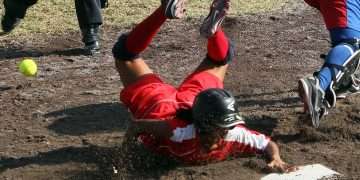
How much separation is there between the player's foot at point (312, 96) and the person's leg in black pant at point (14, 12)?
4.25 metres

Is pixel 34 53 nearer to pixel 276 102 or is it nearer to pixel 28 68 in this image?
pixel 28 68

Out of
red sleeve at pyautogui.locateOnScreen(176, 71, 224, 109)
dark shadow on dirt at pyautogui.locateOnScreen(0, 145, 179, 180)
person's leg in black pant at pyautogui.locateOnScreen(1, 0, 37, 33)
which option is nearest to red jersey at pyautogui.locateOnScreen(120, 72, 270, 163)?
red sleeve at pyautogui.locateOnScreen(176, 71, 224, 109)

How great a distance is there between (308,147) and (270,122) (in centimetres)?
58

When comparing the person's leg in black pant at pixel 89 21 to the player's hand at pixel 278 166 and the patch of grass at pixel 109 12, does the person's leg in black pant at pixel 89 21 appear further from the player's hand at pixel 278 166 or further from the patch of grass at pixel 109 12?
the player's hand at pixel 278 166

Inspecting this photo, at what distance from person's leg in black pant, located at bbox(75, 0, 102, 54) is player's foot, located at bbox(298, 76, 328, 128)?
138 inches

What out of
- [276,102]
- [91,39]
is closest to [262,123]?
[276,102]

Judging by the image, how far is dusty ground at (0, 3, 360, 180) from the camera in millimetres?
5195

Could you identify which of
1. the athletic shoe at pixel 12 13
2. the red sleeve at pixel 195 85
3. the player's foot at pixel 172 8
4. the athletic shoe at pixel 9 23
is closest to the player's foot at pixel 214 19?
the player's foot at pixel 172 8

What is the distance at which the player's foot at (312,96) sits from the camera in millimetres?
5039

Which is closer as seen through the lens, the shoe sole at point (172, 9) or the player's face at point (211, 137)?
the player's face at point (211, 137)

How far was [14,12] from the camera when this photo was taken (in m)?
8.55

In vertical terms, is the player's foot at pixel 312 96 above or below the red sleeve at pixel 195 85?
above

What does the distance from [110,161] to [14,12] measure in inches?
150

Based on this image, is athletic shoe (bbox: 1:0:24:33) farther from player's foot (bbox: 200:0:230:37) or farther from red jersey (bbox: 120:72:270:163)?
player's foot (bbox: 200:0:230:37)
